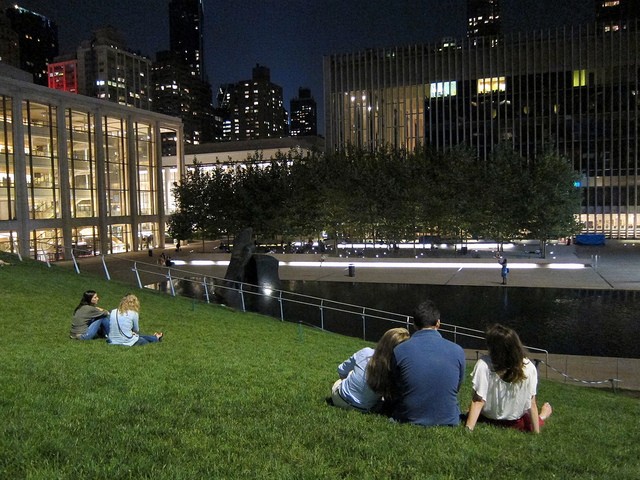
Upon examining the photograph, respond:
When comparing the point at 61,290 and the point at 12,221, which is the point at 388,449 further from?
the point at 12,221

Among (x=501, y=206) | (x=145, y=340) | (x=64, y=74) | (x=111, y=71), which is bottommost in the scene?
(x=145, y=340)

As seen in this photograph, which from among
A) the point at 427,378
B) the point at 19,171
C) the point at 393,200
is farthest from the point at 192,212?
the point at 427,378

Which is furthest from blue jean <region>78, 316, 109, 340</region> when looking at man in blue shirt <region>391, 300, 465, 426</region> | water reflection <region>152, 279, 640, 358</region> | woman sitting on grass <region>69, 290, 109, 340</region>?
water reflection <region>152, 279, 640, 358</region>

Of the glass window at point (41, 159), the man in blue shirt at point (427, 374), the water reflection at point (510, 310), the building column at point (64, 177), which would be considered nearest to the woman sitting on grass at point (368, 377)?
the man in blue shirt at point (427, 374)

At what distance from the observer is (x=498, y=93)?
74688mm

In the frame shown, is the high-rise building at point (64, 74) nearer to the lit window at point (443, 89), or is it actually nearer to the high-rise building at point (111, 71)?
the high-rise building at point (111, 71)

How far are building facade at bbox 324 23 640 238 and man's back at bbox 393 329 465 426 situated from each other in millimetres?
68262

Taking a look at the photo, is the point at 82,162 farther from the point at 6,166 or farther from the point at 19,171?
the point at 6,166

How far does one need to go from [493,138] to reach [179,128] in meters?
42.4

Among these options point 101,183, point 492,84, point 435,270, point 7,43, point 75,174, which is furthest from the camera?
point 7,43

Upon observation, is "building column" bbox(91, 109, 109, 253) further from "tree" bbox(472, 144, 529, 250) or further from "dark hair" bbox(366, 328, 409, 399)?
"dark hair" bbox(366, 328, 409, 399)

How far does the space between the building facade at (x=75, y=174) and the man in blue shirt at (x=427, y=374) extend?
3756cm

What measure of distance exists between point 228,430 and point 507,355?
2574 millimetres

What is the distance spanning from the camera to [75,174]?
163ft
